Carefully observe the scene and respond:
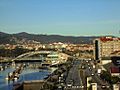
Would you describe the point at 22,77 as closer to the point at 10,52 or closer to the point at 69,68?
the point at 69,68

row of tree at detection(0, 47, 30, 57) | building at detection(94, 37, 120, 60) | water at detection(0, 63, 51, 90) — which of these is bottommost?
row of tree at detection(0, 47, 30, 57)

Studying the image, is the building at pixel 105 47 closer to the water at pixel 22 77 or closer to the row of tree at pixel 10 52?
the water at pixel 22 77

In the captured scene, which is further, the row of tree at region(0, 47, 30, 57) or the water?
the row of tree at region(0, 47, 30, 57)

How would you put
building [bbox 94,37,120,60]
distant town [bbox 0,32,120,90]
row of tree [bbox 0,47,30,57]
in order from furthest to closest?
row of tree [bbox 0,47,30,57] → building [bbox 94,37,120,60] → distant town [bbox 0,32,120,90]

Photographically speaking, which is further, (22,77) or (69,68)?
(69,68)

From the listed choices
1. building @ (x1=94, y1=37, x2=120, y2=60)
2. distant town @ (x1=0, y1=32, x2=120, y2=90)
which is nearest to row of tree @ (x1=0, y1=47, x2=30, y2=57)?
distant town @ (x1=0, y1=32, x2=120, y2=90)

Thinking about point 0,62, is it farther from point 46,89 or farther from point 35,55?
point 46,89

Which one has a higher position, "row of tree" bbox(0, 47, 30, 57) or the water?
the water

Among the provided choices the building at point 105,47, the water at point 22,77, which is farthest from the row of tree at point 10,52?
the water at point 22,77

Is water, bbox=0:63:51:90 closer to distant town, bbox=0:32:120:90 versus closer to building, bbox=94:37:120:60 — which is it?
distant town, bbox=0:32:120:90

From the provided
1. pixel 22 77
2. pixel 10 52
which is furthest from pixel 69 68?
pixel 10 52

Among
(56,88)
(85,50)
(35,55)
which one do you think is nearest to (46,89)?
(56,88)
